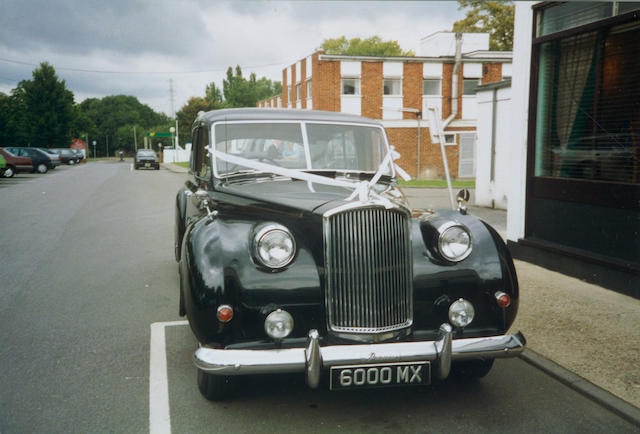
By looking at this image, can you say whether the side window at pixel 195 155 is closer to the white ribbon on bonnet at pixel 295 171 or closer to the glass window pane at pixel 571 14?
the white ribbon on bonnet at pixel 295 171

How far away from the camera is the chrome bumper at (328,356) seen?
2.97 m

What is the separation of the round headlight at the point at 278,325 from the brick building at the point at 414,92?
1085 inches

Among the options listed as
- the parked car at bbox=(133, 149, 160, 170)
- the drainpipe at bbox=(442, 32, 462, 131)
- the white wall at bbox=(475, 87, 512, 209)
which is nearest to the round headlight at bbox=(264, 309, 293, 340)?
the white wall at bbox=(475, 87, 512, 209)

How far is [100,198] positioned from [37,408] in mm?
15054

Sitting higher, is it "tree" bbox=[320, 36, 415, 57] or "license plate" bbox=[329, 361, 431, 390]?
"tree" bbox=[320, 36, 415, 57]

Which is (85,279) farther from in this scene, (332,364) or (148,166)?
(148,166)

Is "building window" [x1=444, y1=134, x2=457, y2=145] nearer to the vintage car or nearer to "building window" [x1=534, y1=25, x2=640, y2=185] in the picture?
"building window" [x1=534, y1=25, x2=640, y2=185]

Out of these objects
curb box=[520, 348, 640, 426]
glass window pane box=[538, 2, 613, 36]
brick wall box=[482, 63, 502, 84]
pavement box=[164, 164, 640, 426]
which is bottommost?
curb box=[520, 348, 640, 426]

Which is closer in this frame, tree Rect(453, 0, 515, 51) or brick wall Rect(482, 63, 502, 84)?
brick wall Rect(482, 63, 502, 84)

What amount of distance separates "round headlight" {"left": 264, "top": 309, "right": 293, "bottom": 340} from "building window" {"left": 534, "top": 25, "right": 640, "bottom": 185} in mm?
4819

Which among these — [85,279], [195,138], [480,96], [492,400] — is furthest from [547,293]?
[480,96]

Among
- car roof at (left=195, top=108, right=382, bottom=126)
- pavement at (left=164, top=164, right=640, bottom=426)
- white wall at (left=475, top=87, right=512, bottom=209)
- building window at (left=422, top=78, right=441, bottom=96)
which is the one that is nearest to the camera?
pavement at (left=164, top=164, right=640, bottom=426)

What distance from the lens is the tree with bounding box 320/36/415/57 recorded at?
190ft

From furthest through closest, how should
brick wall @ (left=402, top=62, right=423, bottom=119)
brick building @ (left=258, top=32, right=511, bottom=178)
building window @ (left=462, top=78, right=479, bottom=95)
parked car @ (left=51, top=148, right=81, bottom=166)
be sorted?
parked car @ (left=51, top=148, right=81, bottom=166) → building window @ (left=462, top=78, right=479, bottom=95) → brick wall @ (left=402, top=62, right=423, bottom=119) → brick building @ (left=258, top=32, right=511, bottom=178)
